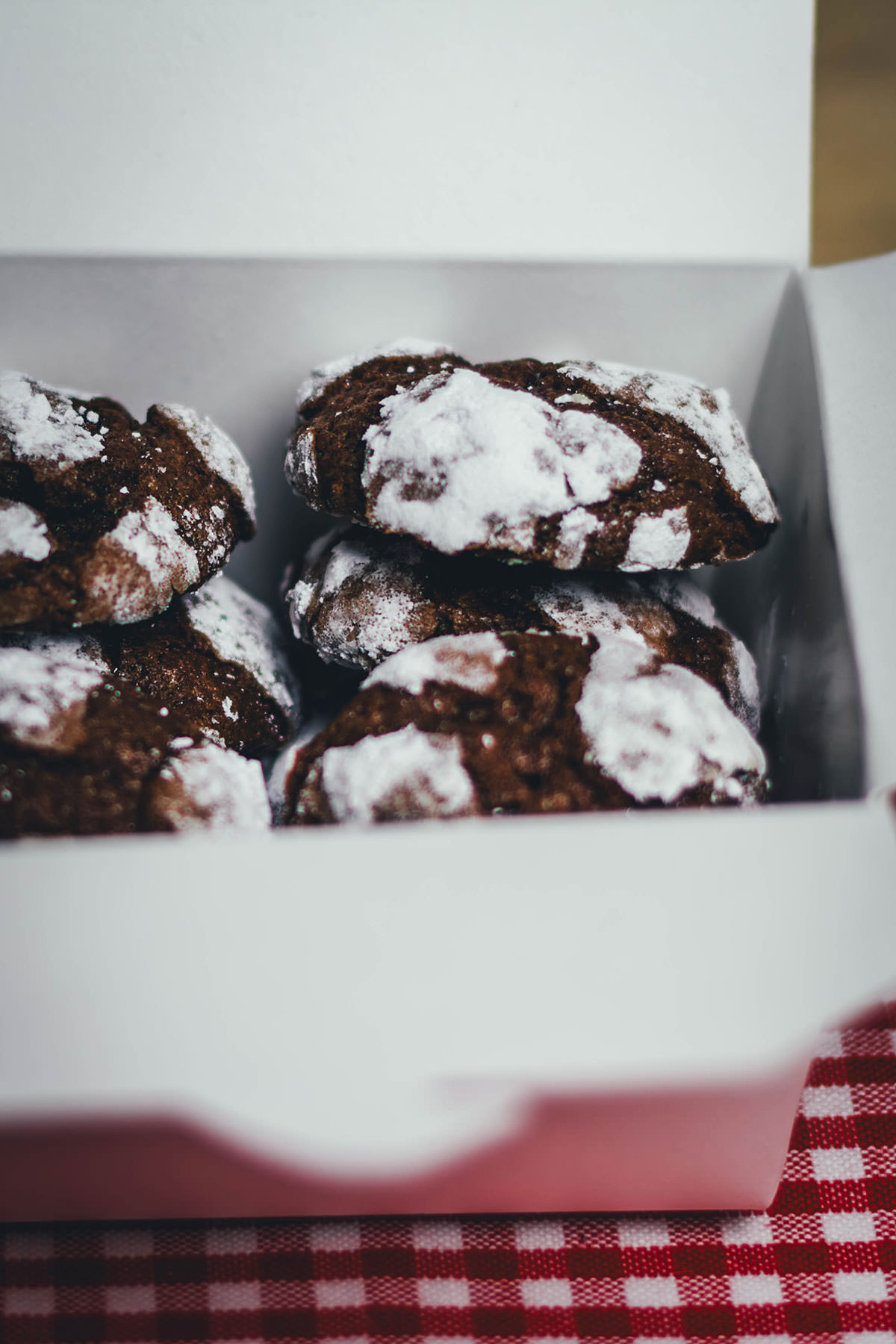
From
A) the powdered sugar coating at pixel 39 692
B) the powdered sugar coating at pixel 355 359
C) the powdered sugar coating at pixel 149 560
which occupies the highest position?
the powdered sugar coating at pixel 355 359

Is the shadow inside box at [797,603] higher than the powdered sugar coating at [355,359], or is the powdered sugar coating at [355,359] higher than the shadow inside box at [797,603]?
the powdered sugar coating at [355,359]

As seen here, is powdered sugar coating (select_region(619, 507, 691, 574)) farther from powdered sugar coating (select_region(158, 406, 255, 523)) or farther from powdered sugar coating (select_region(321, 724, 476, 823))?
powdered sugar coating (select_region(158, 406, 255, 523))

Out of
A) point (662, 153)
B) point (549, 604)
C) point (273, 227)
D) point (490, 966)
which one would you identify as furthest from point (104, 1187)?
point (662, 153)

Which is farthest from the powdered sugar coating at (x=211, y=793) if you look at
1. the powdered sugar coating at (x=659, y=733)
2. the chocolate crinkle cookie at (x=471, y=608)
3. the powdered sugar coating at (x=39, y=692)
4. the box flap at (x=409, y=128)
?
the box flap at (x=409, y=128)

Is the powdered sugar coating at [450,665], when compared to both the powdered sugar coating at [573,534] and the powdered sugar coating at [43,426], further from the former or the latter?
the powdered sugar coating at [43,426]

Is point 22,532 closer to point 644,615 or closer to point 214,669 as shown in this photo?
point 214,669

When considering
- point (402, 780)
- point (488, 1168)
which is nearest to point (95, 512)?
point (402, 780)

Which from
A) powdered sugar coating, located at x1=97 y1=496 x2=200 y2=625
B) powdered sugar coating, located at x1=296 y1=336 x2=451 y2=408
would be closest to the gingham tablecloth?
powdered sugar coating, located at x1=97 y1=496 x2=200 y2=625
